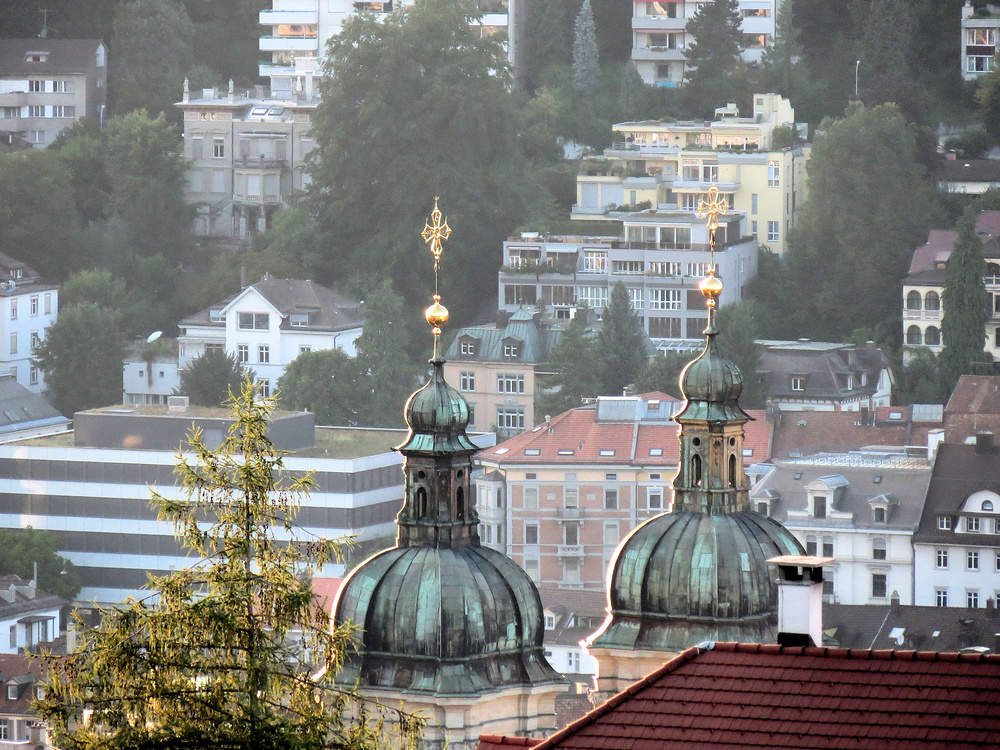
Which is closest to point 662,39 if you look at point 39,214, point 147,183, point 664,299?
point 147,183

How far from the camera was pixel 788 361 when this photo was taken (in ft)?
441

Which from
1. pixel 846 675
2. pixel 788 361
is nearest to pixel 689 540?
pixel 846 675

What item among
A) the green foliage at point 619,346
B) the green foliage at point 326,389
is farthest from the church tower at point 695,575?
the green foliage at point 326,389

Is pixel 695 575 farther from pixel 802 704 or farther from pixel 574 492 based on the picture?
pixel 574 492

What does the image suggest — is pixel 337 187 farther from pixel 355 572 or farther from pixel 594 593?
pixel 355 572

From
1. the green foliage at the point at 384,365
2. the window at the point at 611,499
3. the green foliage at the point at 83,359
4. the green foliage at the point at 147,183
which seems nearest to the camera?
the window at the point at 611,499

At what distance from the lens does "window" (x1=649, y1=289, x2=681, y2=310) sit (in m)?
144

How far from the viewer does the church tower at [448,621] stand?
47.1m

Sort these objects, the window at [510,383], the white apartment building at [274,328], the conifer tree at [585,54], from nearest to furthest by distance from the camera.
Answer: the window at [510,383] → the white apartment building at [274,328] → the conifer tree at [585,54]

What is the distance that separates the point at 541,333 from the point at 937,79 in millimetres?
32140

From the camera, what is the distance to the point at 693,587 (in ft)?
157

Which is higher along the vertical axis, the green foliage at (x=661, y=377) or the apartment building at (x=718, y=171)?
the apartment building at (x=718, y=171)

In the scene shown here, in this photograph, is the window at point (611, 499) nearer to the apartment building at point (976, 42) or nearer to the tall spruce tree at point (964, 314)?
the tall spruce tree at point (964, 314)

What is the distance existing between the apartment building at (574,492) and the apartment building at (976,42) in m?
45.7
